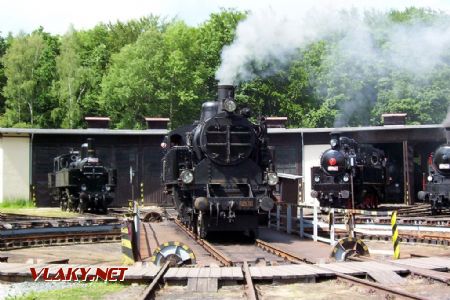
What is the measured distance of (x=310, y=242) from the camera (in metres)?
15.6

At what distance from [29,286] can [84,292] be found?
37.3 inches

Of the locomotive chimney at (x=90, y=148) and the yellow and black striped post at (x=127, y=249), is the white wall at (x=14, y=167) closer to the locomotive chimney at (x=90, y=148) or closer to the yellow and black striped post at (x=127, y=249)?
the locomotive chimney at (x=90, y=148)

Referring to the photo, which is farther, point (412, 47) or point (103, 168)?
point (103, 168)

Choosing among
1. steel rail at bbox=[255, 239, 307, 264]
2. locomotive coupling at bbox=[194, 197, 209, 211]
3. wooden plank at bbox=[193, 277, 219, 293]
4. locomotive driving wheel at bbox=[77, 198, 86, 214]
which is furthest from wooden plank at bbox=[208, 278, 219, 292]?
locomotive driving wheel at bbox=[77, 198, 86, 214]

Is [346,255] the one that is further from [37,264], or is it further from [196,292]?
[37,264]

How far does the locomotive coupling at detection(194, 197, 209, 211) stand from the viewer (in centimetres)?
1470

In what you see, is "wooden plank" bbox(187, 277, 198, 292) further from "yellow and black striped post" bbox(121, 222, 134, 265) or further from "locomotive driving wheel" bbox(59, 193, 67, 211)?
"locomotive driving wheel" bbox(59, 193, 67, 211)

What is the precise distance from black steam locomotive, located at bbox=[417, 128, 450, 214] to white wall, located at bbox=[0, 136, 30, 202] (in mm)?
19545

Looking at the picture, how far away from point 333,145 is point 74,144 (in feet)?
47.6

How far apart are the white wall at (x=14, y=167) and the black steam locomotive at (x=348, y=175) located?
1503 centimetres

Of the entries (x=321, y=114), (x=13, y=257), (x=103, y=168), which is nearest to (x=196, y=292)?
(x=13, y=257)

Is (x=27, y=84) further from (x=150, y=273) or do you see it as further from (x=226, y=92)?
(x=150, y=273)

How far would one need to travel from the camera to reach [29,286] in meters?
9.05

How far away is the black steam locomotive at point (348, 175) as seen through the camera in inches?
1008
